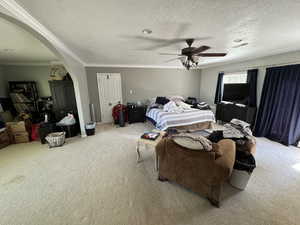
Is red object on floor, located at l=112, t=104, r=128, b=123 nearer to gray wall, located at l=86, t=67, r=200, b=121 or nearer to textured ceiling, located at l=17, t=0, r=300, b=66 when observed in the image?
gray wall, located at l=86, t=67, r=200, b=121

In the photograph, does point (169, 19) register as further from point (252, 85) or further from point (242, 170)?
point (252, 85)

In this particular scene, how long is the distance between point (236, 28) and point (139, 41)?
5.40 feet

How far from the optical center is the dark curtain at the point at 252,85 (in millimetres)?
3835

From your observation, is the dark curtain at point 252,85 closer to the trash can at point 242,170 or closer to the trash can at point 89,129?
the trash can at point 242,170

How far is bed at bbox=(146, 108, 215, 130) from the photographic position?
3.51 m

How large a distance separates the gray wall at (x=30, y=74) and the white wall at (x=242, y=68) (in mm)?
7049

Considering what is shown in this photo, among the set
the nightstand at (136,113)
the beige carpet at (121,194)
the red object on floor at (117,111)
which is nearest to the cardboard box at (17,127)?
the beige carpet at (121,194)

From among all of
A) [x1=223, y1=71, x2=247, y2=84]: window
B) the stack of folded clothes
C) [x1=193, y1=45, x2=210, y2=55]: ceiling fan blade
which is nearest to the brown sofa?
→ the stack of folded clothes

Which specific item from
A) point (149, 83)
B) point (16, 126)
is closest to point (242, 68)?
point (149, 83)

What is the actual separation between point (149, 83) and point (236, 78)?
351cm

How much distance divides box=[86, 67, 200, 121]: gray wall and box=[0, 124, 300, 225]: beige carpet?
117 inches

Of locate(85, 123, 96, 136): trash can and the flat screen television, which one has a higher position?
the flat screen television

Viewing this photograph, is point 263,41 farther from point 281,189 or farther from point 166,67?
point 166,67

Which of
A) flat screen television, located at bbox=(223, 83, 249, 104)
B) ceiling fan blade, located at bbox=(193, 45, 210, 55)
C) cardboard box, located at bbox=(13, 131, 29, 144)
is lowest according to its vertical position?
cardboard box, located at bbox=(13, 131, 29, 144)
